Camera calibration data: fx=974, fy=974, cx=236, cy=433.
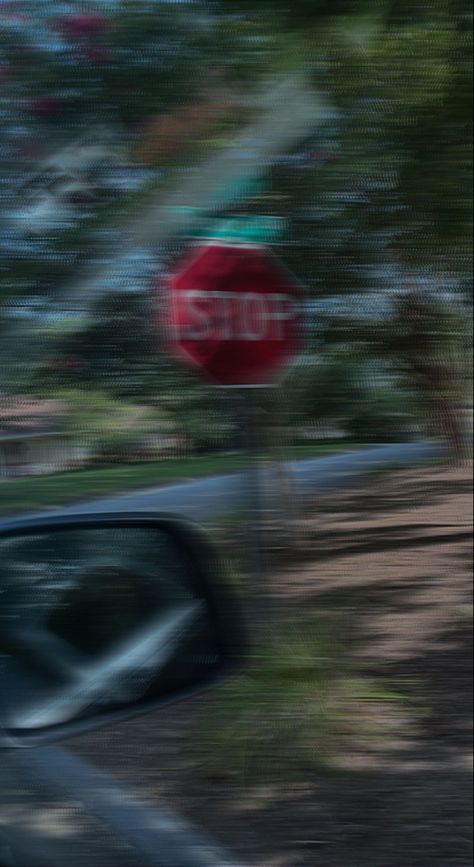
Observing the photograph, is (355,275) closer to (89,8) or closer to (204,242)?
(204,242)

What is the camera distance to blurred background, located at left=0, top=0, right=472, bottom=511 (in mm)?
3043

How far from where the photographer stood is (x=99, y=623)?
2197 mm

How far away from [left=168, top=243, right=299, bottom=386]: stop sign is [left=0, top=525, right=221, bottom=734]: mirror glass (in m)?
1.19

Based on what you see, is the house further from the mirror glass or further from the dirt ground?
the dirt ground

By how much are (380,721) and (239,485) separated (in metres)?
1.23

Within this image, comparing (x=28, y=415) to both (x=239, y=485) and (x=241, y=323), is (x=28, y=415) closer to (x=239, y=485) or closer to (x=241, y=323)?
(x=241, y=323)

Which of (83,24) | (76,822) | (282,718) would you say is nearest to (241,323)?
(83,24)

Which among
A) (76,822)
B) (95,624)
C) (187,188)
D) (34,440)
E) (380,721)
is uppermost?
(187,188)

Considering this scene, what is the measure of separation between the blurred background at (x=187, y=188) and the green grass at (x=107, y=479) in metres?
0.01

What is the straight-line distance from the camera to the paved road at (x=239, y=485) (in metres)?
3.44

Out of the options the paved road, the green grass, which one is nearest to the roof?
the green grass

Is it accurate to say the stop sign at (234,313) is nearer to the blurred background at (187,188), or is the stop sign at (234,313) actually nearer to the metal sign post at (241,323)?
the metal sign post at (241,323)

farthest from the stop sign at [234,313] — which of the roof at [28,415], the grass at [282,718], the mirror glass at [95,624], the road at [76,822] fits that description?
the road at [76,822]

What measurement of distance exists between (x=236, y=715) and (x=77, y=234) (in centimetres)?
188
